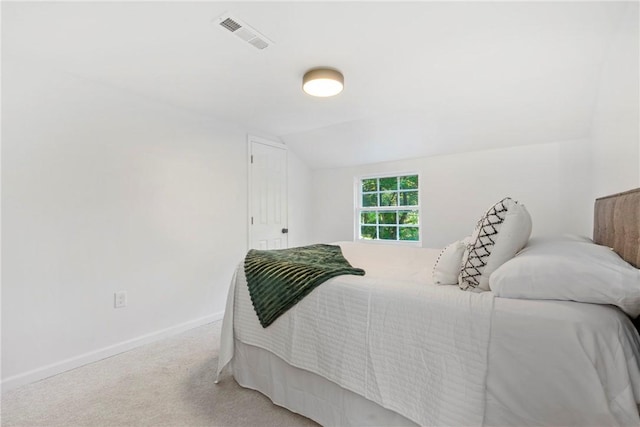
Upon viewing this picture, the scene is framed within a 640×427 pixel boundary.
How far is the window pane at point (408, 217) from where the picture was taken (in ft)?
12.7

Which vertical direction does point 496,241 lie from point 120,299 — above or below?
above

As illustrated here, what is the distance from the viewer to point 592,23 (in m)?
1.67

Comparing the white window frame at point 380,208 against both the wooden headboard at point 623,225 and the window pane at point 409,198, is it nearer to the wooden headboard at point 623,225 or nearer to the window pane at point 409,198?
the window pane at point 409,198

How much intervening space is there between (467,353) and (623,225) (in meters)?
1.07

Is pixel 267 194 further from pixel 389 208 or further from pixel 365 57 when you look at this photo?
pixel 365 57

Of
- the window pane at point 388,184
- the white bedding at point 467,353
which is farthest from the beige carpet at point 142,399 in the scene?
the window pane at point 388,184

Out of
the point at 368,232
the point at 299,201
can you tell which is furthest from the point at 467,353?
the point at 299,201

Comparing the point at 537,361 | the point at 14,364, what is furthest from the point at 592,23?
the point at 14,364

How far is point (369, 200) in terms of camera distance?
14.1ft

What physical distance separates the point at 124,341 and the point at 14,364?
654 millimetres

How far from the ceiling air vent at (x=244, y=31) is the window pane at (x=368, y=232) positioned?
2.92m

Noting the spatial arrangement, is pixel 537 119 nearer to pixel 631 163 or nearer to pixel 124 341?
pixel 631 163

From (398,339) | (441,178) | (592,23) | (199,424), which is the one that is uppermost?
(592,23)

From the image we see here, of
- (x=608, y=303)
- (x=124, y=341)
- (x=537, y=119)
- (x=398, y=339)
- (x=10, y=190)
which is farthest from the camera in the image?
(x=537, y=119)
